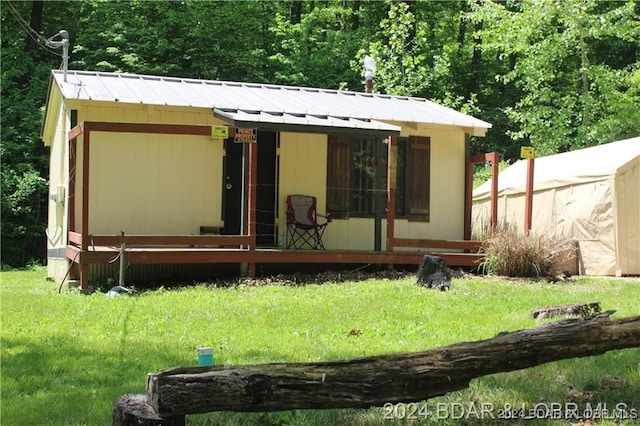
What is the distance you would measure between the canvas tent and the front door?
13.7 feet

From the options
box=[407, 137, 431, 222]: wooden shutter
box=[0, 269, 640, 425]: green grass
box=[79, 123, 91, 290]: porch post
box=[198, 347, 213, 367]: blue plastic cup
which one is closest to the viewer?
box=[198, 347, 213, 367]: blue plastic cup

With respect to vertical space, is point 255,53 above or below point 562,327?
above

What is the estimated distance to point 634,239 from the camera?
1195cm

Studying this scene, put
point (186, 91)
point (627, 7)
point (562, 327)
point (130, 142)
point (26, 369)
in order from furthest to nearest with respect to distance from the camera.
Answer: point (627, 7), point (186, 91), point (130, 142), point (26, 369), point (562, 327)

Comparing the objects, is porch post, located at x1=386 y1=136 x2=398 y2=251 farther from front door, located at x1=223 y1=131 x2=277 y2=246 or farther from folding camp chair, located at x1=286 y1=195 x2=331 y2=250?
front door, located at x1=223 y1=131 x2=277 y2=246

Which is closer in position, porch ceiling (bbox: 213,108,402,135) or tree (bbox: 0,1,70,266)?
porch ceiling (bbox: 213,108,402,135)

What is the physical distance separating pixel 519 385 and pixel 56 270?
9825 millimetres

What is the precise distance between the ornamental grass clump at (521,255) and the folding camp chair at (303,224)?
2.78 meters

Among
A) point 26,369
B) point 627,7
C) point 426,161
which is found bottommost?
point 26,369

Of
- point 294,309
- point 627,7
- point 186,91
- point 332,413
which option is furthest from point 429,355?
point 627,7

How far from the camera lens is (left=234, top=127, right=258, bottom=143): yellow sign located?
9.94 m

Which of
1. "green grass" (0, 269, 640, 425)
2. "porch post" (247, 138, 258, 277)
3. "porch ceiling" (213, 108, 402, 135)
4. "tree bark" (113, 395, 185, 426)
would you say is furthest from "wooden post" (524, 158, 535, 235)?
"tree bark" (113, 395, 185, 426)

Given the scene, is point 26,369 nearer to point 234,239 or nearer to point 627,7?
point 234,239

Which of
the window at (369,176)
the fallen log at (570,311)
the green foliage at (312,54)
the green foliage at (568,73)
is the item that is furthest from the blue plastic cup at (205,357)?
the green foliage at (312,54)
